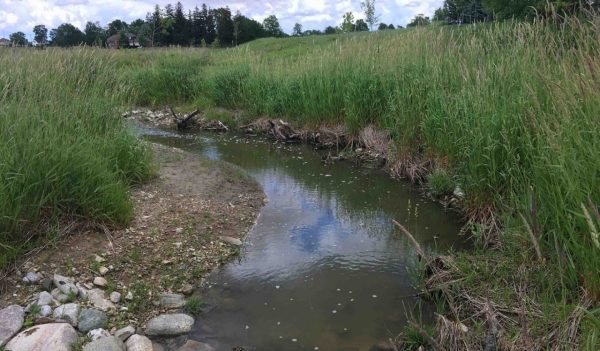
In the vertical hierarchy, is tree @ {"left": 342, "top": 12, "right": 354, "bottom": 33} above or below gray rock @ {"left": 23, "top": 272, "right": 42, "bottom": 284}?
above

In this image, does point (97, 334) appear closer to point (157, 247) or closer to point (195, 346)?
point (195, 346)

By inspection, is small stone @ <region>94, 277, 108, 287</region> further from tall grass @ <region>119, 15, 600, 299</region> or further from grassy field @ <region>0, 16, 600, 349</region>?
tall grass @ <region>119, 15, 600, 299</region>

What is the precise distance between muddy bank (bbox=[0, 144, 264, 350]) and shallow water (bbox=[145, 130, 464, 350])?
259 mm

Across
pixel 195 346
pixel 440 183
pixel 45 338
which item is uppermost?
pixel 440 183

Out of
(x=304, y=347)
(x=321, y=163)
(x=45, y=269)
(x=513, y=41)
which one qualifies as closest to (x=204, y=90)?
(x=321, y=163)

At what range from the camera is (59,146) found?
15.1 ft

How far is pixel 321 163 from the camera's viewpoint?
358 inches

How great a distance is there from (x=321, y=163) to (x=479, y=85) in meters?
3.66

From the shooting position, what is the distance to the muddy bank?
153 inches

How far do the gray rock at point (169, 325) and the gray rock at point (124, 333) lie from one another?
0.14m

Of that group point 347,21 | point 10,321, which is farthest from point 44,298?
point 347,21

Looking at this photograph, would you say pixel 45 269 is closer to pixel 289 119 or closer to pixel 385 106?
pixel 385 106

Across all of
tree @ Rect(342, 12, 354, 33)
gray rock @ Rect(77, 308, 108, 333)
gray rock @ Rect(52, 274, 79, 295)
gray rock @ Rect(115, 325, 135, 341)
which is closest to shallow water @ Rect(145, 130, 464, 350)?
gray rock @ Rect(115, 325, 135, 341)

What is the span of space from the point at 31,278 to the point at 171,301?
1120 mm
